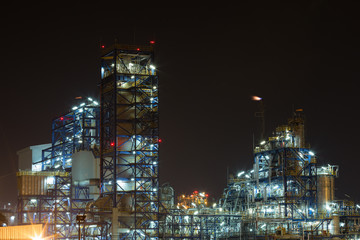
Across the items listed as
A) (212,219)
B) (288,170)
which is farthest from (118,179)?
(288,170)

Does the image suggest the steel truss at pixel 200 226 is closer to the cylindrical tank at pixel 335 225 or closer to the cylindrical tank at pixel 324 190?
the cylindrical tank at pixel 324 190

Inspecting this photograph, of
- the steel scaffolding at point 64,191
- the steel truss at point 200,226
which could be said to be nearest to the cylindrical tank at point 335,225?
the steel truss at point 200,226

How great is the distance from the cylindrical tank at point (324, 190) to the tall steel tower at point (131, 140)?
25.6 metres

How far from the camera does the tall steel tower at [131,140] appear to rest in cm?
7731

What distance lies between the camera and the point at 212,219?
91062 millimetres

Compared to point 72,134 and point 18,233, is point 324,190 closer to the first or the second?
point 72,134

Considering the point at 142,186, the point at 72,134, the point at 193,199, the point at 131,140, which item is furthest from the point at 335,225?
the point at 72,134

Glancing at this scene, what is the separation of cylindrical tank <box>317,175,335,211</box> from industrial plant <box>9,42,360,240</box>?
0.15 m

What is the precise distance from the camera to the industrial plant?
78250 millimetres

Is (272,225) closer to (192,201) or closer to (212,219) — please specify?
(212,219)

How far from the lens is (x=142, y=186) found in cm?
7875

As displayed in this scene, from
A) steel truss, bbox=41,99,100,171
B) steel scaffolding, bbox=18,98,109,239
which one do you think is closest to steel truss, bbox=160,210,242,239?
steel scaffolding, bbox=18,98,109,239

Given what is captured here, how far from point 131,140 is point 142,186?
6.70 m

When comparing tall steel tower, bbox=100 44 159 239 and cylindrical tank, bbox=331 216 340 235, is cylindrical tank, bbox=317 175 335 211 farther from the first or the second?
tall steel tower, bbox=100 44 159 239
